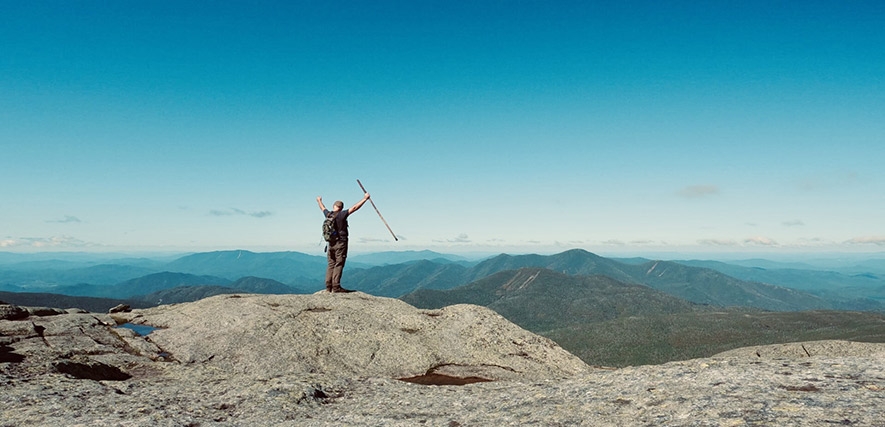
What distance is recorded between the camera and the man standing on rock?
81.3 ft

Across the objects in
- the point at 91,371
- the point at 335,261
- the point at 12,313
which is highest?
the point at 335,261

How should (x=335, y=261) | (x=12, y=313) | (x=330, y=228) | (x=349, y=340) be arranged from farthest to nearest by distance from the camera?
1. (x=335, y=261)
2. (x=330, y=228)
3. (x=349, y=340)
4. (x=12, y=313)

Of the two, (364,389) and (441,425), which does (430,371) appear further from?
(441,425)

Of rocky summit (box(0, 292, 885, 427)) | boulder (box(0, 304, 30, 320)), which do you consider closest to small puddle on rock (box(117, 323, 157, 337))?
rocky summit (box(0, 292, 885, 427))

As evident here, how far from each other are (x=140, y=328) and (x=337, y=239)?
10.3m

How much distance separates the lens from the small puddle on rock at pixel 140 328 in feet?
56.8

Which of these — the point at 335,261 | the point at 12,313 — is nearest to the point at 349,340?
the point at 335,261

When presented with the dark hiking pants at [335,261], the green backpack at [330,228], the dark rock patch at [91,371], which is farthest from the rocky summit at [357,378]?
the green backpack at [330,228]

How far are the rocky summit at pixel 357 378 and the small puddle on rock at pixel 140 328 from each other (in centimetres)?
32

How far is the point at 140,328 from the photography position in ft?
59.4

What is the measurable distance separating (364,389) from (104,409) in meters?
5.78

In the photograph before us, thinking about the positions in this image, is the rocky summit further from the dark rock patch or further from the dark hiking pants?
the dark hiking pants

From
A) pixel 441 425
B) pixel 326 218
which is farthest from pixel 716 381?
pixel 326 218

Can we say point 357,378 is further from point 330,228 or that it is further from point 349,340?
point 330,228
